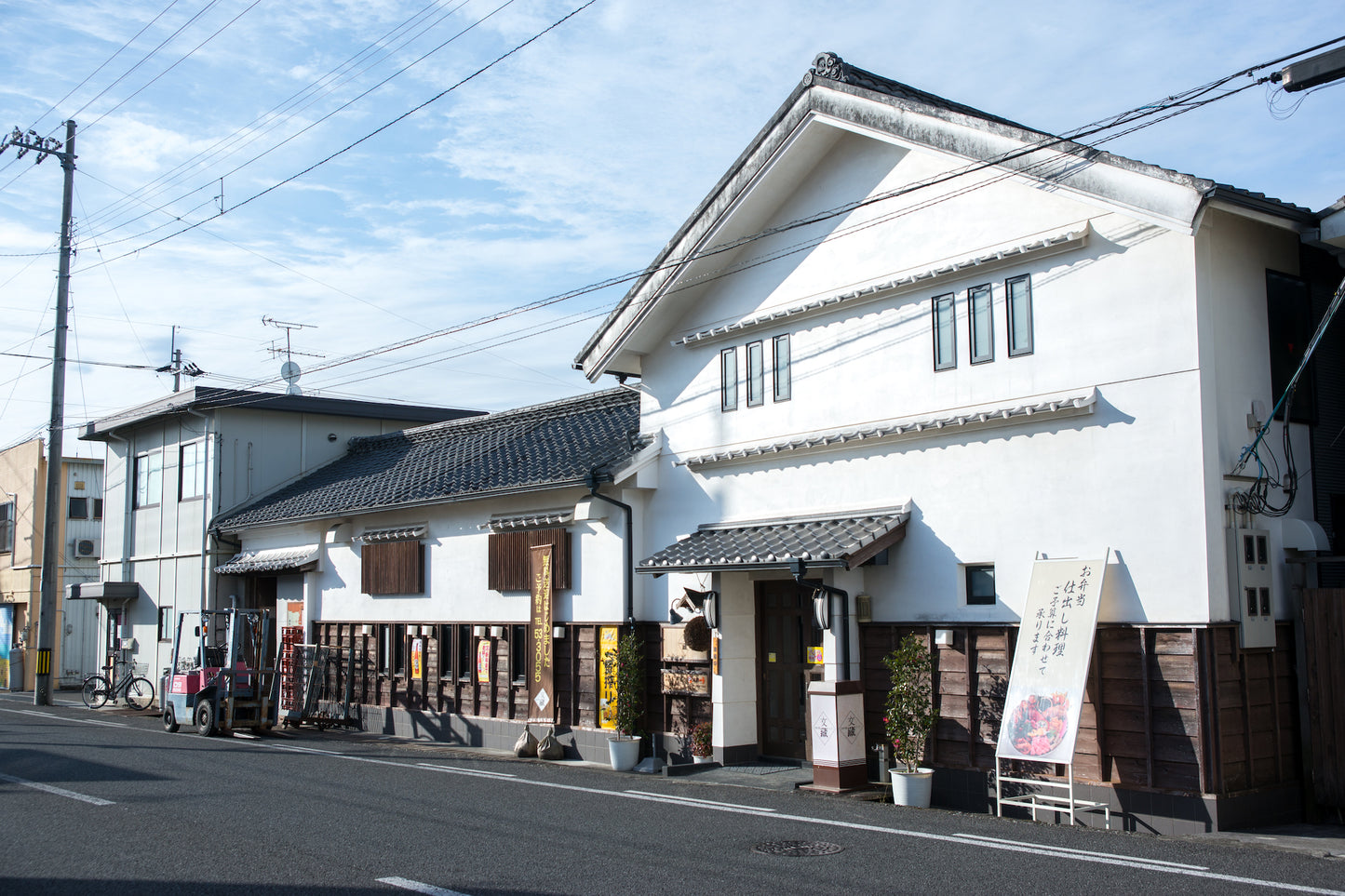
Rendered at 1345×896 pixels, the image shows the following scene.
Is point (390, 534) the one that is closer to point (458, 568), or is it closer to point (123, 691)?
point (458, 568)

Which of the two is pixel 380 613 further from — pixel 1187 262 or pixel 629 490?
pixel 1187 262

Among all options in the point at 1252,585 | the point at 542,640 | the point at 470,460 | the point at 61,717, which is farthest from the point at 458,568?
the point at 1252,585

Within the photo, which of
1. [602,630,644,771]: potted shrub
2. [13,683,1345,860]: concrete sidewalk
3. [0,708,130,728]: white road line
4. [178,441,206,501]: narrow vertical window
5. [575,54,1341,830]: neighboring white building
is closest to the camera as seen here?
[13,683,1345,860]: concrete sidewalk

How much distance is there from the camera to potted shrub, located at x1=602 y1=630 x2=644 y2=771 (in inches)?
598

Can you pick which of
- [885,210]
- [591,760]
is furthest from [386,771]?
[885,210]

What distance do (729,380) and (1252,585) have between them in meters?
7.20

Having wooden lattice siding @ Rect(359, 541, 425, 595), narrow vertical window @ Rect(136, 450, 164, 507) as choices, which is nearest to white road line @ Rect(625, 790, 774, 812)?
wooden lattice siding @ Rect(359, 541, 425, 595)

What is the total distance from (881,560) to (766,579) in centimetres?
240

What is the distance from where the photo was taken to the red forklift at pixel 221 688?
762 inches

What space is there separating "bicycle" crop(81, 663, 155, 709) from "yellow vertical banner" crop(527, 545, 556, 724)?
13408 millimetres

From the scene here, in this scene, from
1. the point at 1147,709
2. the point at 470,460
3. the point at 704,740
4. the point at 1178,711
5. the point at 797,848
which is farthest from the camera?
the point at 470,460

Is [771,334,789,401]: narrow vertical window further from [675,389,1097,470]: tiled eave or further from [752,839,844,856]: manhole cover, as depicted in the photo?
[752,839,844,856]: manhole cover

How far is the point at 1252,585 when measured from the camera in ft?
35.1

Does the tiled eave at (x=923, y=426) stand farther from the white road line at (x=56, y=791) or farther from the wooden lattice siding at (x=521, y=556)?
the white road line at (x=56, y=791)
